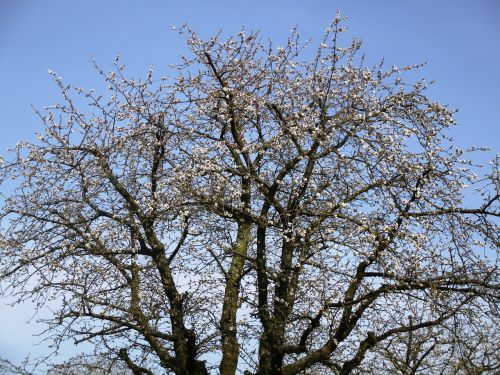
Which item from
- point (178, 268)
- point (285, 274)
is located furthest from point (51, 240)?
point (285, 274)

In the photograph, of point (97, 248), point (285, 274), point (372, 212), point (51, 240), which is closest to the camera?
point (285, 274)

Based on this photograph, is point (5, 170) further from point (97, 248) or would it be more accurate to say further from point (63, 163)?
point (97, 248)

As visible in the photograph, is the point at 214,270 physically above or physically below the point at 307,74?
below

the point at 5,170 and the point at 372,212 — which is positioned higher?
the point at 5,170

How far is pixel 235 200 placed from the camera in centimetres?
952

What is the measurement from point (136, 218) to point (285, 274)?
10.5 ft


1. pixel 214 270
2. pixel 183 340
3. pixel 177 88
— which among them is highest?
pixel 177 88

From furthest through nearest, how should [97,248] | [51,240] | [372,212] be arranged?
[51,240]
[97,248]
[372,212]

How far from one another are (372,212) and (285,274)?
178 cm

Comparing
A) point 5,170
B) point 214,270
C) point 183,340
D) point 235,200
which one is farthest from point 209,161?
point 5,170

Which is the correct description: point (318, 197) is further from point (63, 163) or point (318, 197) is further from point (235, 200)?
point (63, 163)

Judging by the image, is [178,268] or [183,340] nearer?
[183,340]

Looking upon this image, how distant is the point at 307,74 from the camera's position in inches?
390

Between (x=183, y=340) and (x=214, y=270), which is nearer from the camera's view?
(x=183, y=340)
